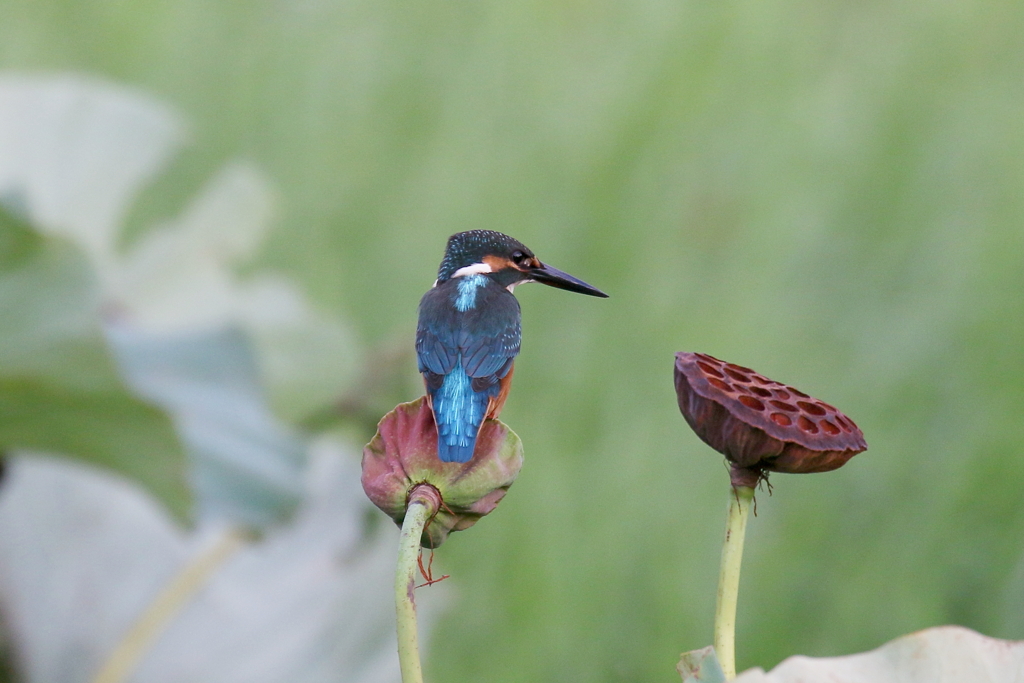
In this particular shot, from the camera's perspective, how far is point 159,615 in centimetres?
104

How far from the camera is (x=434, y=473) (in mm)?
366

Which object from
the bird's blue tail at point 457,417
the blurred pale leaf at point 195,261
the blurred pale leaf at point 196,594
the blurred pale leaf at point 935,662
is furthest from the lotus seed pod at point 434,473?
the blurred pale leaf at point 195,261

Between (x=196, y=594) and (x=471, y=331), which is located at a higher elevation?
(x=471, y=331)

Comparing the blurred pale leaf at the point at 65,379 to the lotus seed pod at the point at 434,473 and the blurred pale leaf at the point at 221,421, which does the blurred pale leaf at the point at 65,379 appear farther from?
the lotus seed pod at the point at 434,473

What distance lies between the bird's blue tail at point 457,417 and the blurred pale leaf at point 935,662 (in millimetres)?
169

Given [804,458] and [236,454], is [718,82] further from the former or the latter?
[804,458]

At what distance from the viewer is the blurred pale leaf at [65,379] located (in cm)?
85

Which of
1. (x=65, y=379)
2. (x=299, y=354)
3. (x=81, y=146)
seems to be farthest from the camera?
(x=81, y=146)

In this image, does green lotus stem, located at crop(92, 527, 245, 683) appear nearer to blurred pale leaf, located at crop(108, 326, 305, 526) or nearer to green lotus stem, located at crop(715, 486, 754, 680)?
blurred pale leaf, located at crop(108, 326, 305, 526)

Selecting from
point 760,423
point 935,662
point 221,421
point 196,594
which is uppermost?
point 760,423

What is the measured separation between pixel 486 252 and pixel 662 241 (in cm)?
132

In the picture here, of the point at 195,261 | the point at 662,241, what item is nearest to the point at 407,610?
the point at 195,261

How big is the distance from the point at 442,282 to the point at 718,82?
1597 mm

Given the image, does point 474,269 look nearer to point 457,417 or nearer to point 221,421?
point 457,417
